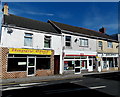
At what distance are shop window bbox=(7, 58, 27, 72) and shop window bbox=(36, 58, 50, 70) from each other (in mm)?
1643

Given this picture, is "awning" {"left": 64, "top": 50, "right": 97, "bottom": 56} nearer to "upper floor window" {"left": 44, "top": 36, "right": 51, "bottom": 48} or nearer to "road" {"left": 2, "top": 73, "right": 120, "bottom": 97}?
"upper floor window" {"left": 44, "top": 36, "right": 51, "bottom": 48}

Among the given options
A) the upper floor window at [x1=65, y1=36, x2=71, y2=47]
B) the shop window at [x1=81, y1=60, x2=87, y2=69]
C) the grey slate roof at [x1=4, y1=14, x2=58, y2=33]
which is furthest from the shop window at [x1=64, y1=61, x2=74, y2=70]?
the grey slate roof at [x1=4, y1=14, x2=58, y2=33]

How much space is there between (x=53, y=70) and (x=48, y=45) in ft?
11.1

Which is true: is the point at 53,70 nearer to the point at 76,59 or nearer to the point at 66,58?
the point at 66,58

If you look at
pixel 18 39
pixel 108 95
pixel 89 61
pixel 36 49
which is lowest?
pixel 108 95

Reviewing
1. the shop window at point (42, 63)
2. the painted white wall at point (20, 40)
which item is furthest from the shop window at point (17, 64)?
the shop window at point (42, 63)

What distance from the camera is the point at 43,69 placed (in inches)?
588

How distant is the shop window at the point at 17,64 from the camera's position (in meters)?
12.6

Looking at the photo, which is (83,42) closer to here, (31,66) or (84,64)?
(84,64)

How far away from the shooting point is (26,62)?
1362 cm

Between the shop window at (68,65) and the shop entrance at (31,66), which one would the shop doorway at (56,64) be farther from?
the shop entrance at (31,66)

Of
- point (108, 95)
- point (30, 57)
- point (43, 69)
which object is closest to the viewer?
point (108, 95)

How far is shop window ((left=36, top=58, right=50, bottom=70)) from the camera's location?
14594mm

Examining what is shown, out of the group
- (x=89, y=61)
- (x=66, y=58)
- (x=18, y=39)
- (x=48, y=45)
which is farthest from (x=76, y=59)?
(x=18, y=39)
